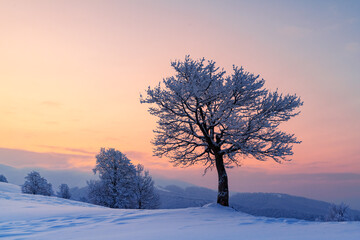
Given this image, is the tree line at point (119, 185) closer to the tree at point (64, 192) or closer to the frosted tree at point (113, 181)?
the frosted tree at point (113, 181)

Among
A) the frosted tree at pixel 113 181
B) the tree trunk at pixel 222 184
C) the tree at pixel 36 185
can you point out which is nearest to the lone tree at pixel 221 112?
the tree trunk at pixel 222 184

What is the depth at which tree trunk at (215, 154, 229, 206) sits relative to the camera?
15.0 m

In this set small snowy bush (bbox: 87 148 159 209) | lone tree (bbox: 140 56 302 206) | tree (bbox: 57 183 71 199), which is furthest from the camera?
tree (bbox: 57 183 71 199)

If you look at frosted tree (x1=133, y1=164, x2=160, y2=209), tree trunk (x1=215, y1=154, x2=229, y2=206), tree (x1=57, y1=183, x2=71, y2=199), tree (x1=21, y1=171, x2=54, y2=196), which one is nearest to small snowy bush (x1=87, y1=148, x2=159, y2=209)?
frosted tree (x1=133, y1=164, x2=160, y2=209)

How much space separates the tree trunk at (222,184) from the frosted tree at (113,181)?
17.9 meters

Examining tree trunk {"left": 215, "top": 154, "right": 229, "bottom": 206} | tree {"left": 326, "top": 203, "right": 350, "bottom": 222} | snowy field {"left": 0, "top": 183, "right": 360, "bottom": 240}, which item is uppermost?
tree trunk {"left": 215, "top": 154, "right": 229, "bottom": 206}

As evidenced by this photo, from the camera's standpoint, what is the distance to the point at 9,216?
10.1 meters

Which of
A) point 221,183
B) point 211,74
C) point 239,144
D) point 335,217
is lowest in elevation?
point 335,217

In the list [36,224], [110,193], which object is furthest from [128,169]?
[36,224]

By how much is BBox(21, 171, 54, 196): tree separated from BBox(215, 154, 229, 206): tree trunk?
113 ft

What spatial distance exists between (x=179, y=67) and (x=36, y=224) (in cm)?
1086

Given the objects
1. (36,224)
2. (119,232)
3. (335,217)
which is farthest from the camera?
(335,217)

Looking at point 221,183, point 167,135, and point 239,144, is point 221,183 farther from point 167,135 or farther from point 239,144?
point 167,135

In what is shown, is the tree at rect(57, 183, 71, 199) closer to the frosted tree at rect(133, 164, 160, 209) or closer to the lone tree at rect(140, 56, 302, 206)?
the frosted tree at rect(133, 164, 160, 209)
